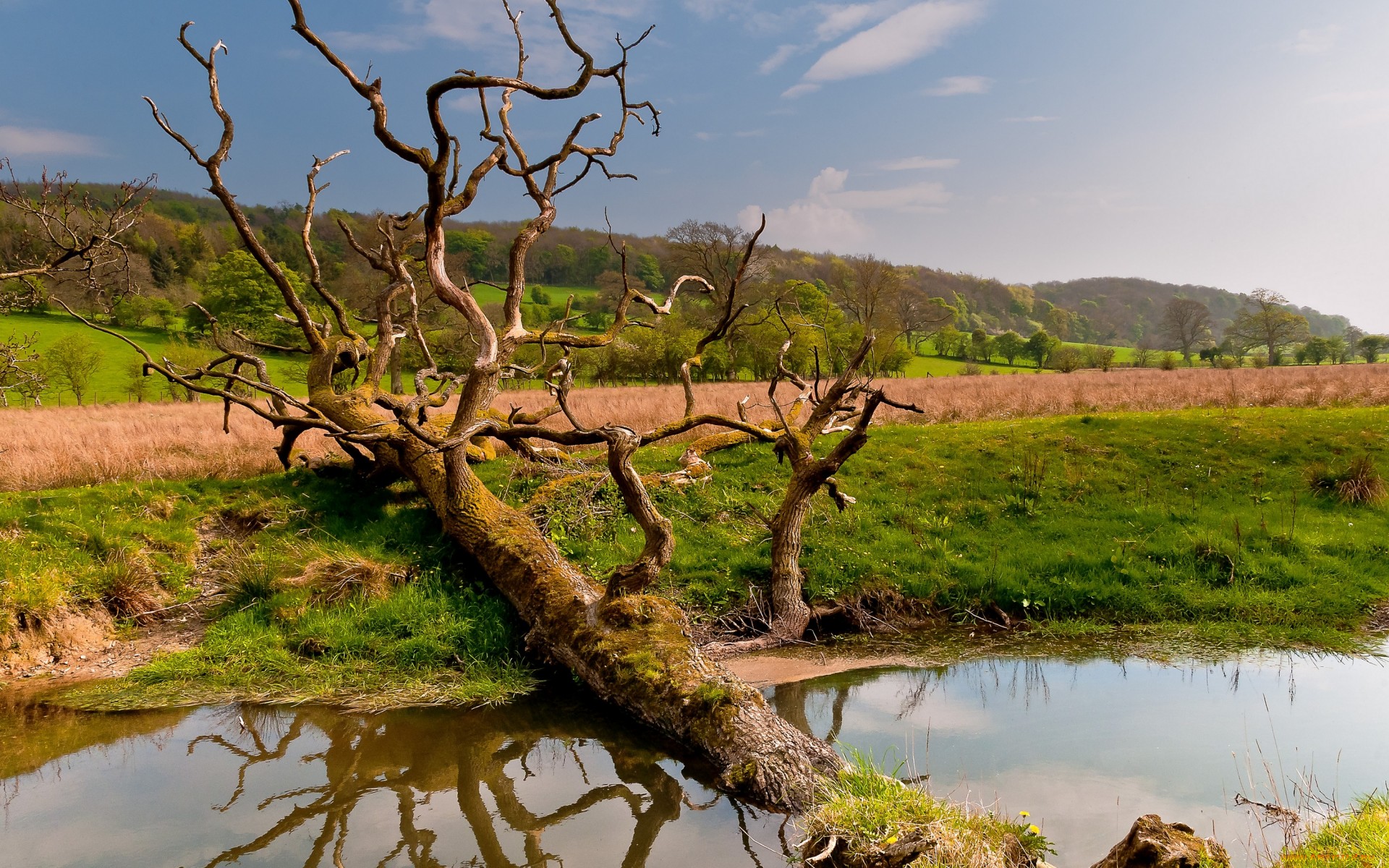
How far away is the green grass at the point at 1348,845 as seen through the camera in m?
Answer: 3.75

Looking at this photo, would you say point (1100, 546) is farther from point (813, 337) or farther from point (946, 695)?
point (813, 337)

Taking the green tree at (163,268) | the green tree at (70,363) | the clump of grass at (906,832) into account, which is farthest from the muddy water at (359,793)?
the green tree at (163,268)

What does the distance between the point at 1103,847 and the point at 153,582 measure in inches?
395

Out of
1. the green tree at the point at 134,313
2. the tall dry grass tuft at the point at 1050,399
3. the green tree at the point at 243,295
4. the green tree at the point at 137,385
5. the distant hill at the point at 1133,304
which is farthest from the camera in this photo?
the distant hill at the point at 1133,304

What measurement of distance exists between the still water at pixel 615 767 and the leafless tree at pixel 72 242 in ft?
13.4

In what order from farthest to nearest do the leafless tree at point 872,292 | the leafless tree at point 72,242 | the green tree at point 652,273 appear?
the green tree at point 652,273, the leafless tree at point 872,292, the leafless tree at point 72,242

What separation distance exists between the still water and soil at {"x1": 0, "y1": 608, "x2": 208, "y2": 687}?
751 mm

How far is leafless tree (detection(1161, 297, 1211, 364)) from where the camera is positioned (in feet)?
242

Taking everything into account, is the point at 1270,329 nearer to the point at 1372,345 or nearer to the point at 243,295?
the point at 1372,345

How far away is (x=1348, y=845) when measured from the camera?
3938 millimetres

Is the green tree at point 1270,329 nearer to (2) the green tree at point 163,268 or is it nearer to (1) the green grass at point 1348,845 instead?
(1) the green grass at point 1348,845

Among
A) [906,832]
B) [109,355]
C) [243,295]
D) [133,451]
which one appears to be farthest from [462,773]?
[109,355]

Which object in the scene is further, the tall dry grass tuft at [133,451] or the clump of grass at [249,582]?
the tall dry grass tuft at [133,451]

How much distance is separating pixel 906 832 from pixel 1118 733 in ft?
9.95
